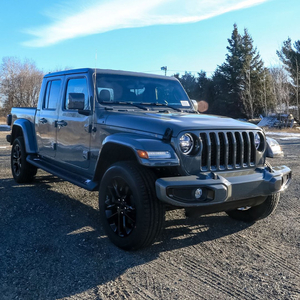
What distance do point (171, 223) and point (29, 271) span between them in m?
1.89

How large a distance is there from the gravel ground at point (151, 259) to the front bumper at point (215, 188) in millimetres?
611

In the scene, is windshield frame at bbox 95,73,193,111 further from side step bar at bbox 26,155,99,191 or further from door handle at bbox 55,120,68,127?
side step bar at bbox 26,155,99,191

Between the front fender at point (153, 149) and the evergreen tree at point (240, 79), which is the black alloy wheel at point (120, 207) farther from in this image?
the evergreen tree at point (240, 79)

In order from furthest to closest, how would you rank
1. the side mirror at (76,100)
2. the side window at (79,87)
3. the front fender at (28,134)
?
the front fender at (28,134) → the side window at (79,87) → the side mirror at (76,100)

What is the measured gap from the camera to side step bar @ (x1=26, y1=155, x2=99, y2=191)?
155 inches

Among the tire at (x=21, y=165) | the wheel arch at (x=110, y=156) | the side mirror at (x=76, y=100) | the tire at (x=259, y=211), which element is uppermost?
the side mirror at (x=76, y=100)

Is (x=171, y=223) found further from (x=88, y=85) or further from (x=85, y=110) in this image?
(x=88, y=85)

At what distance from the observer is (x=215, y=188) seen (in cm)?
293

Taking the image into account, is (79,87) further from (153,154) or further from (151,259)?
(151,259)

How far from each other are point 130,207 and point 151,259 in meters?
0.55

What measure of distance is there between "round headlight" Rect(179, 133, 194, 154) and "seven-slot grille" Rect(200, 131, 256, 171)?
113 mm

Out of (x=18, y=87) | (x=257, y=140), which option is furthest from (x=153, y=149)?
(x=18, y=87)

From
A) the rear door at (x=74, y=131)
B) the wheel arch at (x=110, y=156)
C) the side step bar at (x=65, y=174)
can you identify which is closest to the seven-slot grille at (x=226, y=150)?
the wheel arch at (x=110, y=156)

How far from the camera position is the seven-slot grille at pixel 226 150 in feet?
10.8
